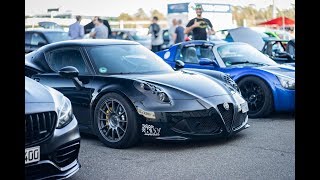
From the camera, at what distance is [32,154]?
348 cm

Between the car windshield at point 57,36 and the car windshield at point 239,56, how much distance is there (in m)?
7.12

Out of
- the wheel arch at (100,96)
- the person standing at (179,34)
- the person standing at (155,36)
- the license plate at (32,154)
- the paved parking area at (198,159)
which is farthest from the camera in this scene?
the person standing at (179,34)

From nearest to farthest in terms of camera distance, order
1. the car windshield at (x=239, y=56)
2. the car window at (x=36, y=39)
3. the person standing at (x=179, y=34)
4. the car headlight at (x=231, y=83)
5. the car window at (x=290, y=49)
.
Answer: the car headlight at (x=231, y=83) < the car windshield at (x=239, y=56) < the car window at (x=290, y=49) < the car window at (x=36, y=39) < the person standing at (x=179, y=34)

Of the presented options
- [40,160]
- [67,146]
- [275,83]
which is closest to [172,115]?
[67,146]

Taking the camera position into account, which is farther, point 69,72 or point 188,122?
point 69,72

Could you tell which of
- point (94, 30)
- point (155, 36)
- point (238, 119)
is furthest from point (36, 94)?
point (155, 36)

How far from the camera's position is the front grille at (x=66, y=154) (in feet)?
12.3

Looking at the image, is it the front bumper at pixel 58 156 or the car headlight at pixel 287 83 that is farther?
the car headlight at pixel 287 83

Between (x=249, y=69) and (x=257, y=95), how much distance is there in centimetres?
40

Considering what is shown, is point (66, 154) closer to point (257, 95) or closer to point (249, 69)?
point (257, 95)

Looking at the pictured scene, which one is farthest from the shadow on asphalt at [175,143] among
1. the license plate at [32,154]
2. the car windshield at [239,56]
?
the car windshield at [239,56]

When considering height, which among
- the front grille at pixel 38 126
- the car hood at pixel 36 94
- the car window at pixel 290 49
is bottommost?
the front grille at pixel 38 126

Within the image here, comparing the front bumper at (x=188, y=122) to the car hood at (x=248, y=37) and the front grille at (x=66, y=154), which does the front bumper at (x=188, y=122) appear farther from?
the car hood at (x=248, y=37)
